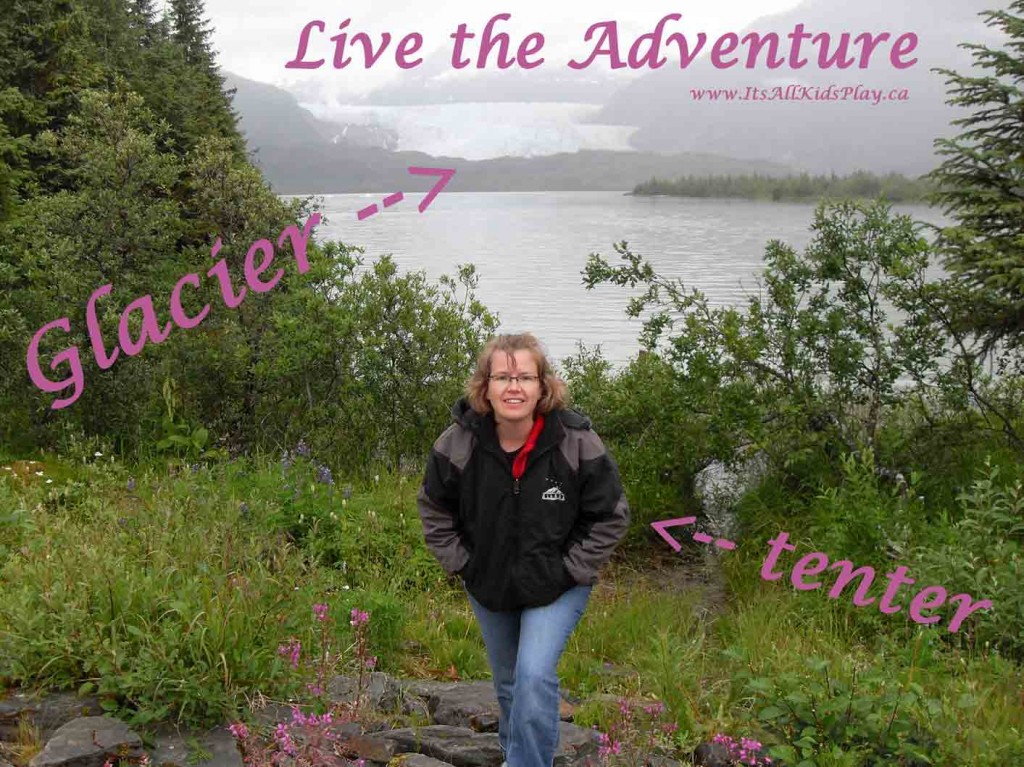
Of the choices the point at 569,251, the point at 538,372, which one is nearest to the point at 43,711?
the point at 538,372

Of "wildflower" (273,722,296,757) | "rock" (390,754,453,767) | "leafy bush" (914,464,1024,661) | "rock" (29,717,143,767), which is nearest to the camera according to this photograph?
"wildflower" (273,722,296,757)

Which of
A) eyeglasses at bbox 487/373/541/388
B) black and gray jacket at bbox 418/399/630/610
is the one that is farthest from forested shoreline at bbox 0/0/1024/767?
eyeglasses at bbox 487/373/541/388

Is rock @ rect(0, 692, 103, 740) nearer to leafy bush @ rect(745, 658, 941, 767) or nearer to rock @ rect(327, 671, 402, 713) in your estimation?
rock @ rect(327, 671, 402, 713)

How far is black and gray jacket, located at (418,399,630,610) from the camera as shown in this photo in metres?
3.62

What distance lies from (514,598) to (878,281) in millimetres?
6018

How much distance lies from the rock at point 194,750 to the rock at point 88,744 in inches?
3.6

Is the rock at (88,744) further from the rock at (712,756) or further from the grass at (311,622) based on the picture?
the rock at (712,756)

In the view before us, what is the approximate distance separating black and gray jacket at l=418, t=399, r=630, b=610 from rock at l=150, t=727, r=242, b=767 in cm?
111

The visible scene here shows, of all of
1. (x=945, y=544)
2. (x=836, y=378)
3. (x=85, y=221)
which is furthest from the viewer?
Answer: (x=85, y=221)

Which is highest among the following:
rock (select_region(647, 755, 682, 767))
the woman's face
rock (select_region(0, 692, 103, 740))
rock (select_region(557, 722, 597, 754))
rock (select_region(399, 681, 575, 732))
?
the woman's face

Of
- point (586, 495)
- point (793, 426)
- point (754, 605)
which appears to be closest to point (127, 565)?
point (586, 495)

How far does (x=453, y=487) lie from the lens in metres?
3.77

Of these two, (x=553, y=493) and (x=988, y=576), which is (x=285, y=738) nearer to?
(x=553, y=493)

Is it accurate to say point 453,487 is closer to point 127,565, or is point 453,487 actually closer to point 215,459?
point 127,565
